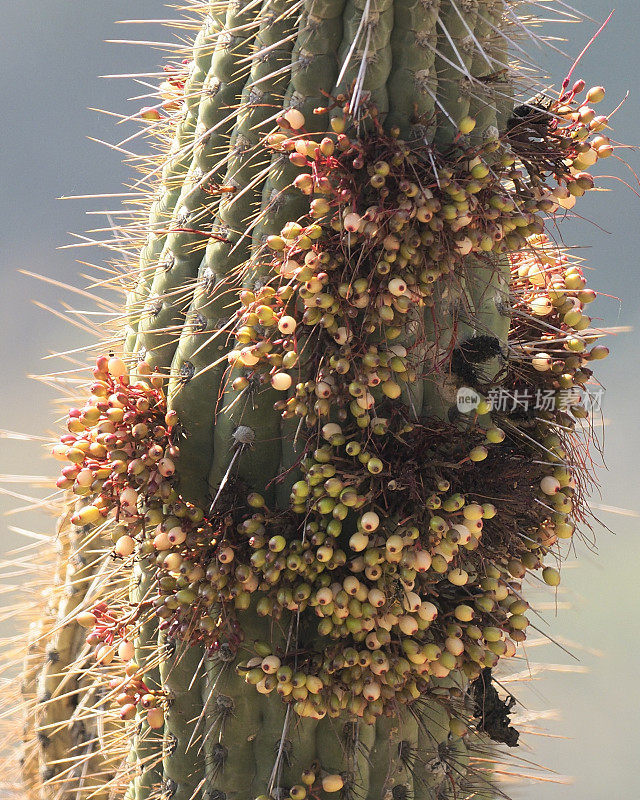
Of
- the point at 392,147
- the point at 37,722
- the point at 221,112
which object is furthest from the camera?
the point at 37,722

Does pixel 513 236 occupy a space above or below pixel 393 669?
above

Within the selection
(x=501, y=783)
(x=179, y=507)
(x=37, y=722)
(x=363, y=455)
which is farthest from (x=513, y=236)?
(x=37, y=722)

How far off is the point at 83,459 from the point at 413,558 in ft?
1.11

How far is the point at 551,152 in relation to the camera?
0.87 meters

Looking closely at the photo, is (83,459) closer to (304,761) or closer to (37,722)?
(304,761)

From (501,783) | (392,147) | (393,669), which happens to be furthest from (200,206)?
(501,783)

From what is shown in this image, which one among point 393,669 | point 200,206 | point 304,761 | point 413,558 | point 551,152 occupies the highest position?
point 551,152

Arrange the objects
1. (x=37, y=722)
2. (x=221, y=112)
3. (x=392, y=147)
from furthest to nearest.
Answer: (x=37, y=722)
(x=221, y=112)
(x=392, y=147)

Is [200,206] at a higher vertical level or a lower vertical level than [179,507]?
higher

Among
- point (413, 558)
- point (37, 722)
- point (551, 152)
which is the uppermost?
point (551, 152)

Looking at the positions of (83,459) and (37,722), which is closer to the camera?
(83,459)

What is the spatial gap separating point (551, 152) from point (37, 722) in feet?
3.21

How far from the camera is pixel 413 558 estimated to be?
2.59ft

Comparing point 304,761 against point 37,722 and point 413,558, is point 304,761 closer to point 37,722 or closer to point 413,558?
point 413,558
